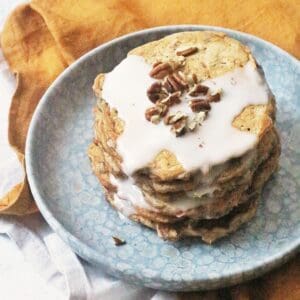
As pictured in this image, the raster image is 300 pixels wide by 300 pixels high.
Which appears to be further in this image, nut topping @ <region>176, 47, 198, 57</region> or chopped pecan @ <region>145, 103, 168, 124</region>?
nut topping @ <region>176, 47, 198, 57</region>

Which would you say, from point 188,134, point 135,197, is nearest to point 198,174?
point 188,134

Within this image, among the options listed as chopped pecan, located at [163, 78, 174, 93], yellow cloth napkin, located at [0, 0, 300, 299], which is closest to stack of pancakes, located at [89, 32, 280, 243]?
chopped pecan, located at [163, 78, 174, 93]

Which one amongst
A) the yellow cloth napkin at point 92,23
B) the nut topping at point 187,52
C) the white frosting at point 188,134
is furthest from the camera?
the yellow cloth napkin at point 92,23

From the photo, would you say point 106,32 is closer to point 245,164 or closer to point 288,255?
point 245,164

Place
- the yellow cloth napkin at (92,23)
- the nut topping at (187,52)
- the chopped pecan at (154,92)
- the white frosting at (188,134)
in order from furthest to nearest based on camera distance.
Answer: the yellow cloth napkin at (92,23) < the nut topping at (187,52) < the chopped pecan at (154,92) < the white frosting at (188,134)

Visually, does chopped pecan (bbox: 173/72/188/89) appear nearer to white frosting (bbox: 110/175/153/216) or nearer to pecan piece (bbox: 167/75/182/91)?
pecan piece (bbox: 167/75/182/91)

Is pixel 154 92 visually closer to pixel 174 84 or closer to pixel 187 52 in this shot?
pixel 174 84

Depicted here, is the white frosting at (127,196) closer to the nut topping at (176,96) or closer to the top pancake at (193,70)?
the top pancake at (193,70)

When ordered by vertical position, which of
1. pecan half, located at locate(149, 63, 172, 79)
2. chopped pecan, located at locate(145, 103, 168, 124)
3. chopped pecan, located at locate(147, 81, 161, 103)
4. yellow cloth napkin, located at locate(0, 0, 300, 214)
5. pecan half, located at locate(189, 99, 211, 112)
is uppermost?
pecan half, located at locate(149, 63, 172, 79)

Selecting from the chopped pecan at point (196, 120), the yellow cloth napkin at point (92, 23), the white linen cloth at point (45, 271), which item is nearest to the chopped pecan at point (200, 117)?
the chopped pecan at point (196, 120)
